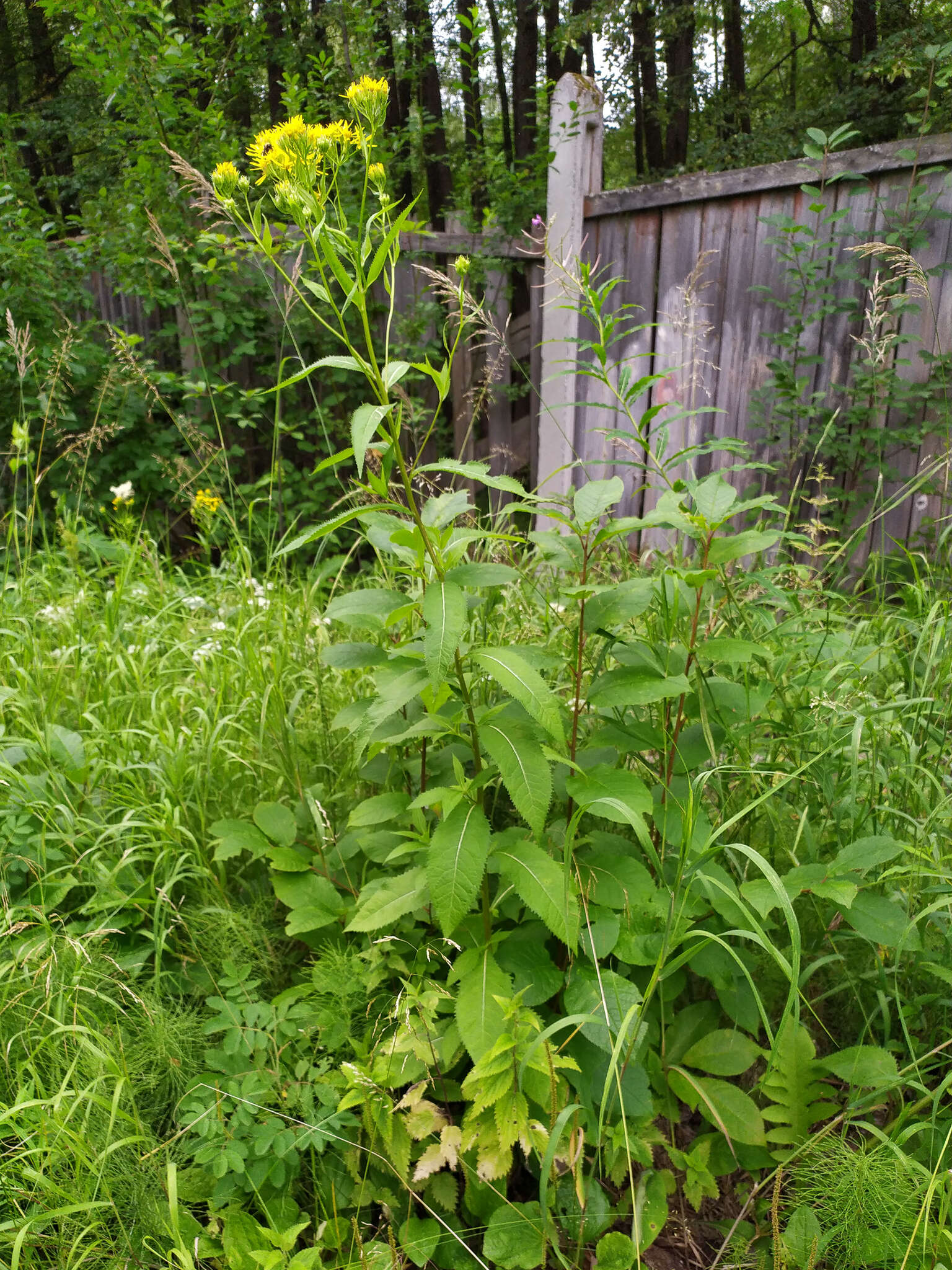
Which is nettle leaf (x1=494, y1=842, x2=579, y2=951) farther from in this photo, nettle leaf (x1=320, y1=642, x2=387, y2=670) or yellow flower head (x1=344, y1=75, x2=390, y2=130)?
yellow flower head (x1=344, y1=75, x2=390, y2=130)

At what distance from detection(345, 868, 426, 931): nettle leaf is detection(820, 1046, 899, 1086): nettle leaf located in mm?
730

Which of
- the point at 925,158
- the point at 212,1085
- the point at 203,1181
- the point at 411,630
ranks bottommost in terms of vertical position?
the point at 203,1181

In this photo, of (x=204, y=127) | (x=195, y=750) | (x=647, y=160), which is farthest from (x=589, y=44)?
(x=195, y=750)

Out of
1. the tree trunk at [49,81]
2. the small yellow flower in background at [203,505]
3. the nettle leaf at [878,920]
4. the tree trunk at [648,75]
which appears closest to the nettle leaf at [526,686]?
the nettle leaf at [878,920]

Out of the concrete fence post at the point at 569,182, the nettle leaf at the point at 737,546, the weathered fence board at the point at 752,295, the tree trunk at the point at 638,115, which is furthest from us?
the tree trunk at the point at 638,115

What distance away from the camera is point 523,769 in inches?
51.7

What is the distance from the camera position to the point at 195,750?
7.20 ft

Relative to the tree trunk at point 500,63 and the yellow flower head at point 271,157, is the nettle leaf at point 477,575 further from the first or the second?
the tree trunk at point 500,63

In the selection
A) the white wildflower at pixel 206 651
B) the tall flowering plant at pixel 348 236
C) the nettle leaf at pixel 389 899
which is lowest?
the white wildflower at pixel 206 651

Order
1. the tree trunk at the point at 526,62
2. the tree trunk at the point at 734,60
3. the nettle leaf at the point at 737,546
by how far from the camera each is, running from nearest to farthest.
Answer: the nettle leaf at the point at 737,546 → the tree trunk at the point at 526,62 → the tree trunk at the point at 734,60

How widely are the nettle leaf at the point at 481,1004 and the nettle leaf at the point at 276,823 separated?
1.88ft

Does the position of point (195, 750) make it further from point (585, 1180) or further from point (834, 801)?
point (834, 801)

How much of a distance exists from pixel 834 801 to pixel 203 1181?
1.35 meters

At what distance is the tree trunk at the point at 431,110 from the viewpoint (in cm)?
844
